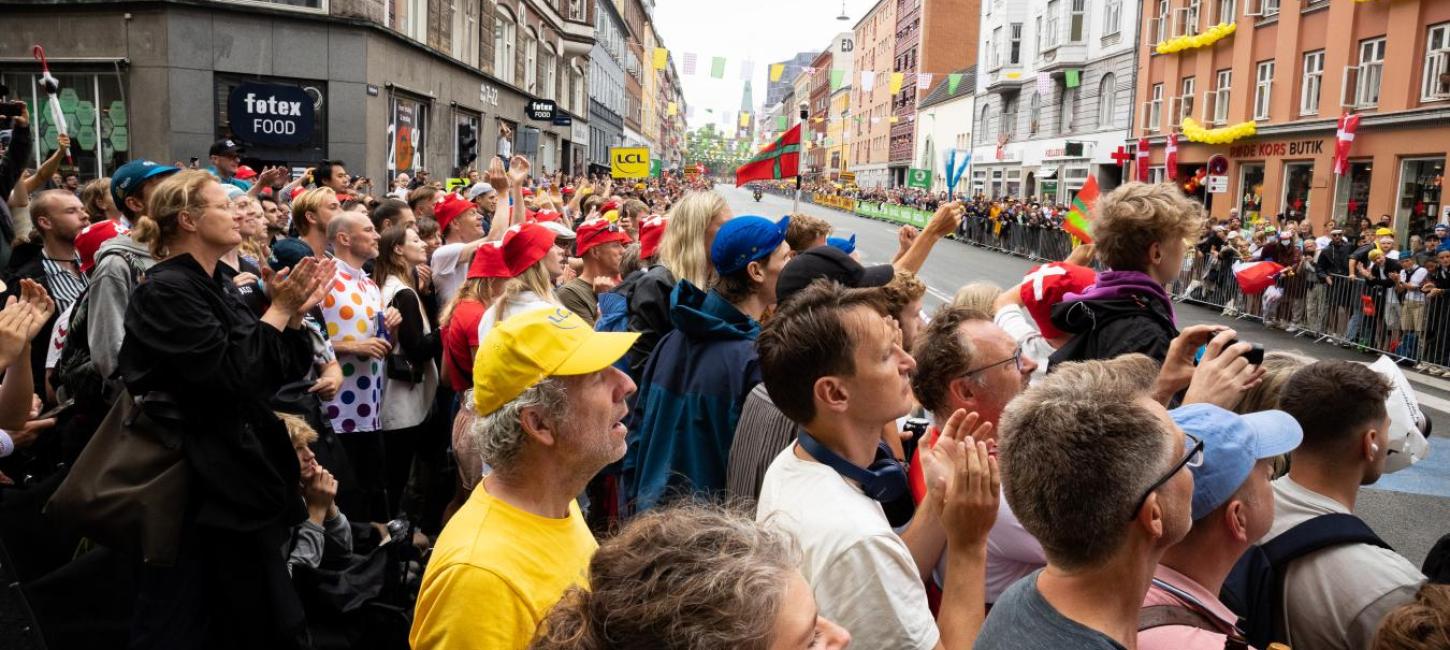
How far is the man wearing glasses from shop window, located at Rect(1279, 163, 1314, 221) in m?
27.9

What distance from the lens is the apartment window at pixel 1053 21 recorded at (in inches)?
1688

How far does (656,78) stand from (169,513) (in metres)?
104

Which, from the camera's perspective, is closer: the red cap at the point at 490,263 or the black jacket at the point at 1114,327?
the black jacket at the point at 1114,327

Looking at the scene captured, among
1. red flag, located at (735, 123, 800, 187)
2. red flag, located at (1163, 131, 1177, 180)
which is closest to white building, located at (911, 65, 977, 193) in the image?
red flag, located at (1163, 131, 1177, 180)

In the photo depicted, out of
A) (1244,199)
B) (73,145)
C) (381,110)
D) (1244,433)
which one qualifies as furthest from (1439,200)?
(73,145)

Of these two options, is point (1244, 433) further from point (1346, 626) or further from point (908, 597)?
point (908, 597)

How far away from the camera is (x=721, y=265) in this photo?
393cm

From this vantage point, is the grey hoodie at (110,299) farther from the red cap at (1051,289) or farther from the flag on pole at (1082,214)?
the flag on pole at (1082,214)

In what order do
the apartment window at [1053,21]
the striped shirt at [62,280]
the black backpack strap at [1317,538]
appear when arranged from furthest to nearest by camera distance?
the apartment window at [1053,21], the striped shirt at [62,280], the black backpack strap at [1317,538]

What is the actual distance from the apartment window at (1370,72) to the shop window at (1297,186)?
2.54 metres

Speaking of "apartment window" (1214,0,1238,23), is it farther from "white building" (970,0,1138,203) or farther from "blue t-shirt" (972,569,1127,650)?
"blue t-shirt" (972,569,1127,650)

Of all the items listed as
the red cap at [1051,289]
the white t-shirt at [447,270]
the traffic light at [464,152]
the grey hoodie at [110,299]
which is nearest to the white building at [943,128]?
the traffic light at [464,152]

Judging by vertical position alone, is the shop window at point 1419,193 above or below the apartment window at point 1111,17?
below

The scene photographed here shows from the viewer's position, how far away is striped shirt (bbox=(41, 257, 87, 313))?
5.53m
